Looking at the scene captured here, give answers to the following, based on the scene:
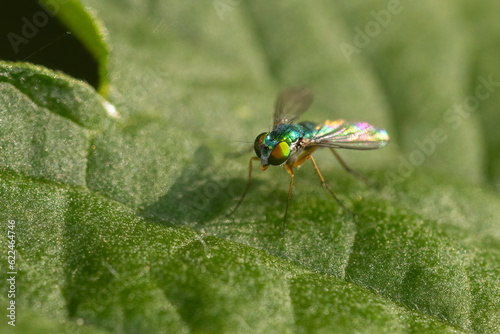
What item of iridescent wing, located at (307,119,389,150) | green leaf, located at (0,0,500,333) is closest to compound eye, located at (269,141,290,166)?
green leaf, located at (0,0,500,333)

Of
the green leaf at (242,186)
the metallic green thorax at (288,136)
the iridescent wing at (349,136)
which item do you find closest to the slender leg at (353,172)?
the green leaf at (242,186)

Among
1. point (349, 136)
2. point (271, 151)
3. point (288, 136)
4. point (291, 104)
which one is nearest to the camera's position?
point (271, 151)

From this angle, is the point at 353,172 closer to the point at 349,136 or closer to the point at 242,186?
the point at 349,136

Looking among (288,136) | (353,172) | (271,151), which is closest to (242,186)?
(271,151)

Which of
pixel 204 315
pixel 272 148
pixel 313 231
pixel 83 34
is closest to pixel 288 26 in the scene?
pixel 272 148

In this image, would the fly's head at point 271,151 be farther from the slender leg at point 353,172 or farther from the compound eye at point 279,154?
the slender leg at point 353,172

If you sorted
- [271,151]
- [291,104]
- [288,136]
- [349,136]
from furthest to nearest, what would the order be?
[291,104] → [349,136] → [288,136] → [271,151]
